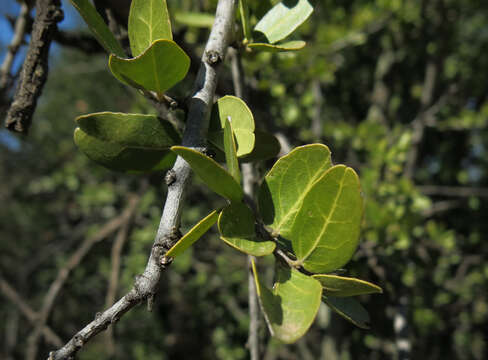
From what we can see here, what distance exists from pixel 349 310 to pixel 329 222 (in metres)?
0.13

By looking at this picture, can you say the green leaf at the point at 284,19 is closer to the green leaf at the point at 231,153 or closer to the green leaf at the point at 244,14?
the green leaf at the point at 244,14

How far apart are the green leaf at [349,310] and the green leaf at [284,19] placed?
354 millimetres

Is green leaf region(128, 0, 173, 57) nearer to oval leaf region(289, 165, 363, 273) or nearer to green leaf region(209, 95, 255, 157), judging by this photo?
green leaf region(209, 95, 255, 157)

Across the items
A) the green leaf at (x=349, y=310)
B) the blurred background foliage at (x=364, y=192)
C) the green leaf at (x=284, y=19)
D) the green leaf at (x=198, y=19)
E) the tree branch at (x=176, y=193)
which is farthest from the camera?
the blurred background foliage at (x=364, y=192)

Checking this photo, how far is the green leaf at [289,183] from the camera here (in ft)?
1.39

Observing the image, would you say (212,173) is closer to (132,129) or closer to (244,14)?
(132,129)

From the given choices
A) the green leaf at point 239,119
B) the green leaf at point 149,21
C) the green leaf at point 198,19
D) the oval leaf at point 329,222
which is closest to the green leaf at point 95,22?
the green leaf at point 149,21

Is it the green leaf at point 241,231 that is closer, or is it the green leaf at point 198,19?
the green leaf at point 241,231

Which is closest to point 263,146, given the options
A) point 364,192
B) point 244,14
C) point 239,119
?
point 239,119

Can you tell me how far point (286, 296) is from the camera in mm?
407

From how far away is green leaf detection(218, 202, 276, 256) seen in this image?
0.41 m

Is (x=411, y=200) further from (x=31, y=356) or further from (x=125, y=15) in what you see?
(x=31, y=356)

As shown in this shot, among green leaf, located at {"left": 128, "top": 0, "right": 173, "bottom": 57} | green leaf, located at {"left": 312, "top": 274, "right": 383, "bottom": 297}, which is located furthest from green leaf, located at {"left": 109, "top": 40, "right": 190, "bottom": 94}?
green leaf, located at {"left": 312, "top": 274, "right": 383, "bottom": 297}

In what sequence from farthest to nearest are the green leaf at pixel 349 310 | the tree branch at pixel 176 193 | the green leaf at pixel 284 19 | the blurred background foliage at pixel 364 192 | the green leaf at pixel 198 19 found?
the blurred background foliage at pixel 364 192
the green leaf at pixel 198 19
the green leaf at pixel 284 19
the green leaf at pixel 349 310
the tree branch at pixel 176 193
